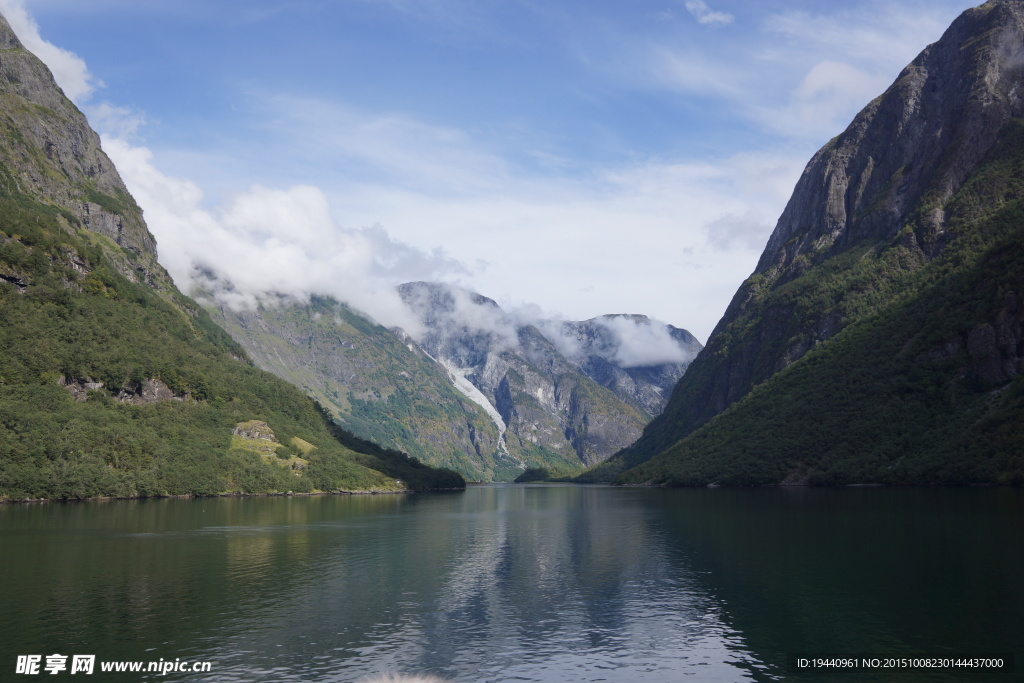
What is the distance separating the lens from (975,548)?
→ 8269 cm

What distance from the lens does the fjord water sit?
4791 cm

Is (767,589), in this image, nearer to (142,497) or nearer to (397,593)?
(397,593)

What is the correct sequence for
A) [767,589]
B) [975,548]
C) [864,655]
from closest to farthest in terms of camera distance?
[864,655], [767,589], [975,548]

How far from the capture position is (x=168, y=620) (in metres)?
56.1

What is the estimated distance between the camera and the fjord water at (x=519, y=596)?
47.9m

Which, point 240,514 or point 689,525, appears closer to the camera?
point 689,525

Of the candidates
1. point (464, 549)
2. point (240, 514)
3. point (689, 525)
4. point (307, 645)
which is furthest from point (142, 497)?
point (307, 645)

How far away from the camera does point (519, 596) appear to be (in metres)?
69.4

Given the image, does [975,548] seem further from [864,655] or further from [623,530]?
[623,530]

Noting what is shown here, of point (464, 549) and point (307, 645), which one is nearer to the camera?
point (307, 645)

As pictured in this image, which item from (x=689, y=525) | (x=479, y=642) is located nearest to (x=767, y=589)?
(x=479, y=642)

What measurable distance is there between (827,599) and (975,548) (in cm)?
3306

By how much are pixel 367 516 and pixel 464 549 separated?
64.6 metres

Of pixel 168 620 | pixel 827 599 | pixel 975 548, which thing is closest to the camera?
pixel 168 620
